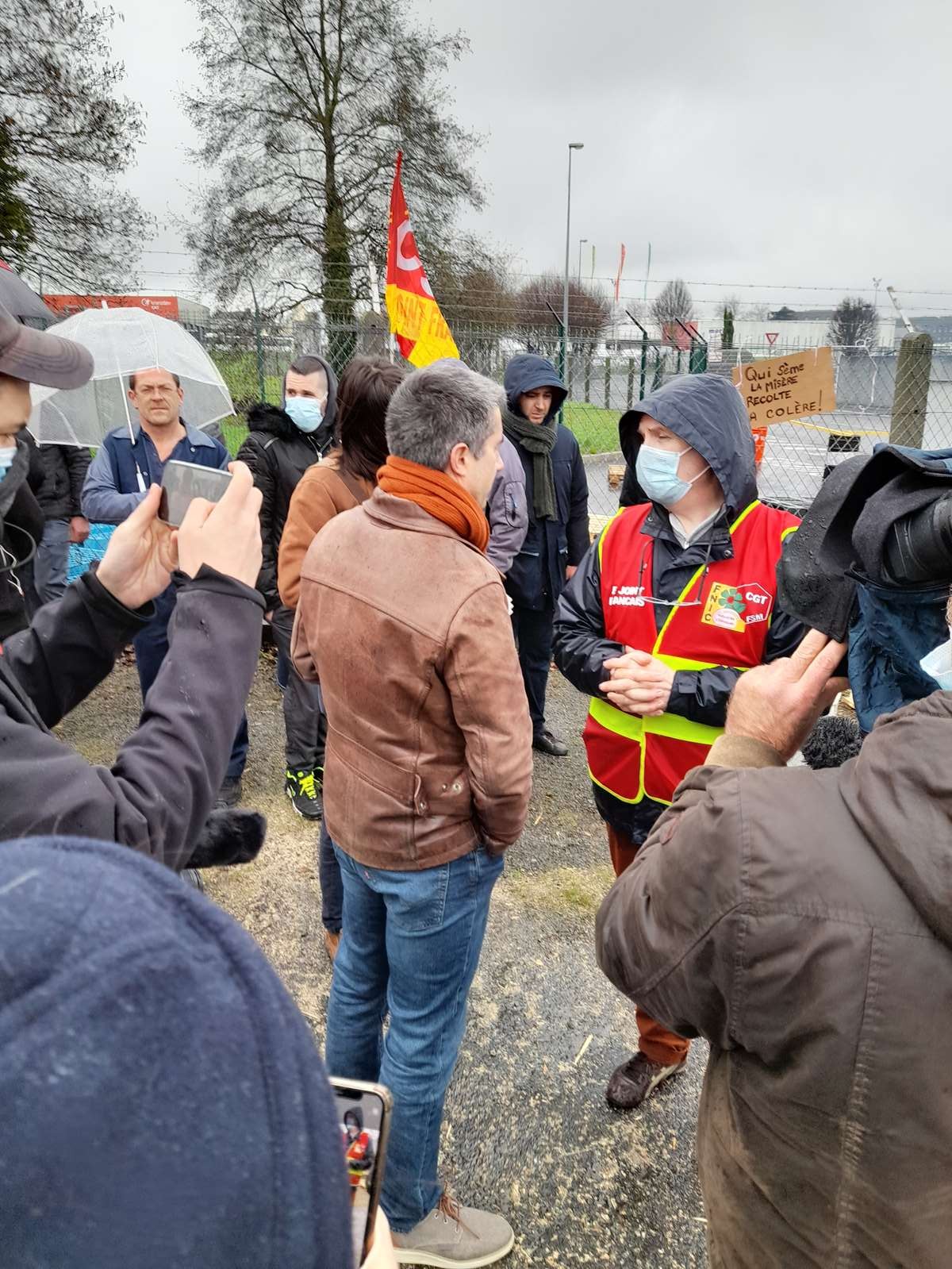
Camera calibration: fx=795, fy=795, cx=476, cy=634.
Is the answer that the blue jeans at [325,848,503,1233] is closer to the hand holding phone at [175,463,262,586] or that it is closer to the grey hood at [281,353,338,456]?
the hand holding phone at [175,463,262,586]

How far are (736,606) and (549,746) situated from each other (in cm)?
261

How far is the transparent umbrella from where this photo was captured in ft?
12.1

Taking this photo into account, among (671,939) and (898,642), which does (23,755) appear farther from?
(898,642)

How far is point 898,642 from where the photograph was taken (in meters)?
1.23

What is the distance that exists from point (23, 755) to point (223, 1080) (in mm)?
751

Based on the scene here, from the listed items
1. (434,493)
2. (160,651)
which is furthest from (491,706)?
(160,651)

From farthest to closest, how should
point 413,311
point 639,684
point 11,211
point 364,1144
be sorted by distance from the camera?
point 11,211 → point 413,311 → point 639,684 → point 364,1144

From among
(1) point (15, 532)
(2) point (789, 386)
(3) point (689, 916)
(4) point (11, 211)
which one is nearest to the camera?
(3) point (689, 916)

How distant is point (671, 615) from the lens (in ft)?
7.49

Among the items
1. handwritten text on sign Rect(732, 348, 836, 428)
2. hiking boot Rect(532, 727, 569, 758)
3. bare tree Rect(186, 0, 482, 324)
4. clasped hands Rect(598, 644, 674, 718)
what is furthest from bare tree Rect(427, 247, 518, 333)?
clasped hands Rect(598, 644, 674, 718)

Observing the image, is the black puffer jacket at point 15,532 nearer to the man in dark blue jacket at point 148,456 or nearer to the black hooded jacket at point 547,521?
the man in dark blue jacket at point 148,456

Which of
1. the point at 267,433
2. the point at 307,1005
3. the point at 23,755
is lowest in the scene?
the point at 307,1005

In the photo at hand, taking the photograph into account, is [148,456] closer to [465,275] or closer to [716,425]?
[716,425]

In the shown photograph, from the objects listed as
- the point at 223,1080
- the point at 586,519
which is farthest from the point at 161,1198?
the point at 586,519
